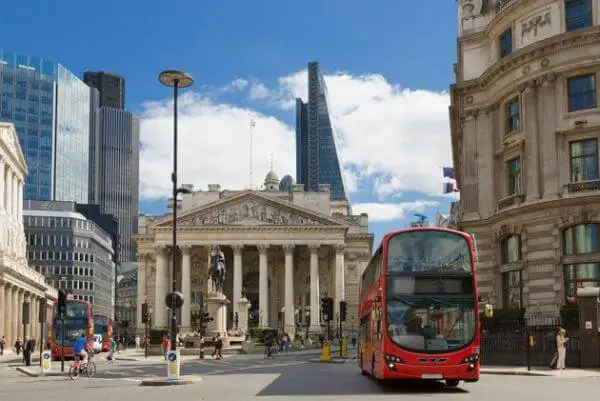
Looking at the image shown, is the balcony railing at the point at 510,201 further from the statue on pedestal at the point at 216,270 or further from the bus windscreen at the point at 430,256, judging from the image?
the statue on pedestal at the point at 216,270

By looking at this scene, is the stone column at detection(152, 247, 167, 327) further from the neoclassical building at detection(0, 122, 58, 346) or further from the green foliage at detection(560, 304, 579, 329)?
the green foliage at detection(560, 304, 579, 329)

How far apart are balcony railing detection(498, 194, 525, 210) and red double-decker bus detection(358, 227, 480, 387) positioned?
21024 mm

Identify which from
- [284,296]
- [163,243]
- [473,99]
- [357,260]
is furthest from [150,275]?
[473,99]

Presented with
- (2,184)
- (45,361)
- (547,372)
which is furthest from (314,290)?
(547,372)

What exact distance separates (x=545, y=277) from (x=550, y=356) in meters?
5.48

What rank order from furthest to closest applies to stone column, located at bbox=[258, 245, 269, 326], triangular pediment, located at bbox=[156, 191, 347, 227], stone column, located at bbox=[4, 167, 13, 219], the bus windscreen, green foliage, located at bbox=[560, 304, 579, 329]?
triangular pediment, located at bbox=[156, 191, 347, 227], stone column, located at bbox=[258, 245, 269, 326], stone column, located at bbox=[4, 167, 13, 219], green foliage, located at bbox=[560, 304, 579, 329], the bus windscreen

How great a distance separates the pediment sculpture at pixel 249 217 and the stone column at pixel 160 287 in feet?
15.8

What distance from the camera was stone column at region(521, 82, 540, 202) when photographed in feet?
142

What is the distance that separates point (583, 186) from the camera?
41.5m

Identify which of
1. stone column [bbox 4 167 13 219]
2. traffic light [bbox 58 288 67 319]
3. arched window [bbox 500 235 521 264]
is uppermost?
stone column [bbox 4 167 13 219]

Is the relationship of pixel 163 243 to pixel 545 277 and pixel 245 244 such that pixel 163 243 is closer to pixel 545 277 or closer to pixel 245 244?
pixel 245 244

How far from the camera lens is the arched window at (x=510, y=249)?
4428 cm

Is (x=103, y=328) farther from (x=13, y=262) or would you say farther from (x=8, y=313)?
(x=13, y=262)

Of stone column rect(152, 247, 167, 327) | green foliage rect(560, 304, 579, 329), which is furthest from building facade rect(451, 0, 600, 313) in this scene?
stone column rect(152, 247, 167, 327)
